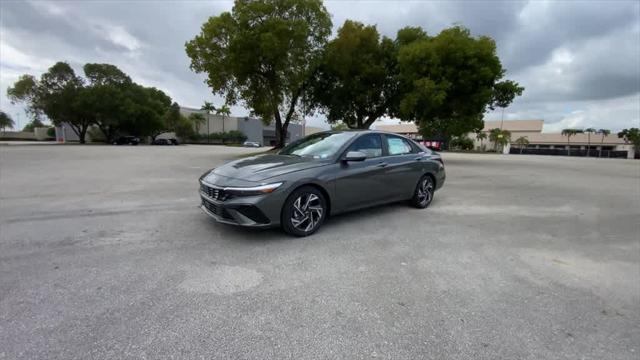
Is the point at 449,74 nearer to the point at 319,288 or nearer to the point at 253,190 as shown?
the point at 253,190

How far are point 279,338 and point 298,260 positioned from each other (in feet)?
4.21

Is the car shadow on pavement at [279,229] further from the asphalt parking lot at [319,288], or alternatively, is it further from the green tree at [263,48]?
the green tree at [263,48]

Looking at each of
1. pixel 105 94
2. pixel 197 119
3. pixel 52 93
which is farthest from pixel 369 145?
pixel 197 119

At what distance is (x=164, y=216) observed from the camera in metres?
5.13

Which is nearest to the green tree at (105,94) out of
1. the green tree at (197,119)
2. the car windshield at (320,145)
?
the green tree at (197,119)

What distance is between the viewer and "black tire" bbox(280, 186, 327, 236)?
395cm

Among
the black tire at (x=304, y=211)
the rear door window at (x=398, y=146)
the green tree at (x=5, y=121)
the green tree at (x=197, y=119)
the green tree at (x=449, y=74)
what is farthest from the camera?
the green tree at (x=197, y=119)

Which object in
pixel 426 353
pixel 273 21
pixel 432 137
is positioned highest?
pixel 273 21

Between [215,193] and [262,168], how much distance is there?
0.66 metres

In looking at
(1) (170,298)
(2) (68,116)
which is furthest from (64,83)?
(1) (170,298)

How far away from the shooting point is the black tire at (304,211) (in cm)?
395

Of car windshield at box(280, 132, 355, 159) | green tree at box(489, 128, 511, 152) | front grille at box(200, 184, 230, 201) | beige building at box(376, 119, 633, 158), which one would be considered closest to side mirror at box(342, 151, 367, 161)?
car windshield at box(280, 132, 355, 159)

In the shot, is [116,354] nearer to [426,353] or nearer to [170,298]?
[170,298]

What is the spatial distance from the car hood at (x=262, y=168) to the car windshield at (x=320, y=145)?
0.86 ft
